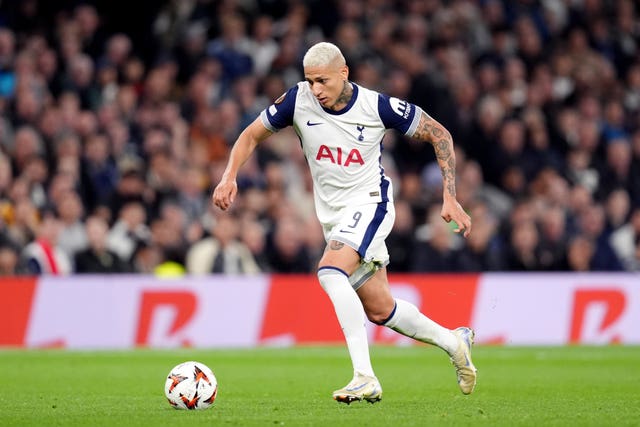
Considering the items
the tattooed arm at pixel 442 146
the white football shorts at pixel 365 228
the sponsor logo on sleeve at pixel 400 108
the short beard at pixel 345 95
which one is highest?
the short beard at pixel 345 95

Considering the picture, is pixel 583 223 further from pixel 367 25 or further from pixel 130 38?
pixel 130 38

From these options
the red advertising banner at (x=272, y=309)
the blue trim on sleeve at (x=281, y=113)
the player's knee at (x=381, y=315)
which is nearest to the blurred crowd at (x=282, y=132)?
the red advertising banner at (x=272, y=309)

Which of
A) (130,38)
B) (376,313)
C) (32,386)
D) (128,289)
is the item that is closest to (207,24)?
(130,38)

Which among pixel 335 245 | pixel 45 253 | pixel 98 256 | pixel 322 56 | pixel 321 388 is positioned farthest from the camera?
pixel 98 256

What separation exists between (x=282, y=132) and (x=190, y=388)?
39.0 feet

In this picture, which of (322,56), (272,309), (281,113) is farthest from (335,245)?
(272,309)

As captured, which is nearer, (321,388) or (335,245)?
(335,245)

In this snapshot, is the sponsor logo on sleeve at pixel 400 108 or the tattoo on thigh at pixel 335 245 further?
the sponsor logo on sleeve at pixel 400 108

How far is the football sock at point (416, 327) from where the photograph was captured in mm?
9305

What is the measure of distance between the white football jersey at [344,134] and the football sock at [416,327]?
0.79 m

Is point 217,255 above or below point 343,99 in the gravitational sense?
below

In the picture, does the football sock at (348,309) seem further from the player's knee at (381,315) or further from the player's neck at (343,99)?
the player's neck at (343,99)

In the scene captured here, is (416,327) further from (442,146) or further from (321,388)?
(321,388)

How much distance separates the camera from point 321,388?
35.8 feet
